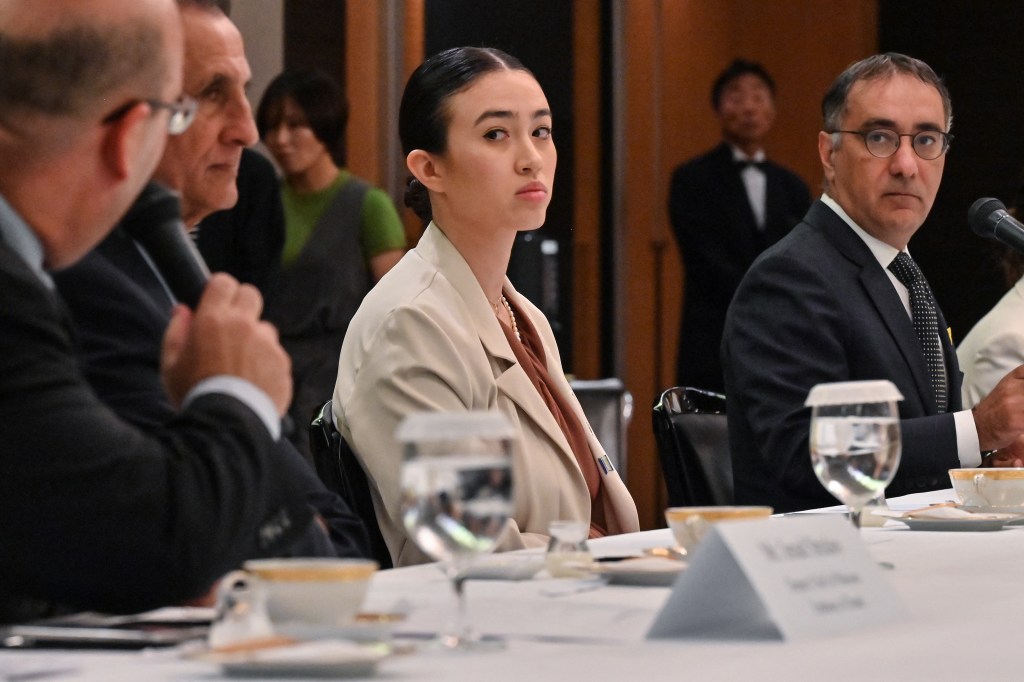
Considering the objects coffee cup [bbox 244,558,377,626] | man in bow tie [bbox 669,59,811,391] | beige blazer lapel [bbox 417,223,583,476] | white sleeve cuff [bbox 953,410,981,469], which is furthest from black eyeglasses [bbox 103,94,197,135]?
man in bow tie [bbox 669,59,811,391]

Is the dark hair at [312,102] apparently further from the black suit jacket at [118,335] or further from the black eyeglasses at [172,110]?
the black eyeglasses at [172,110]

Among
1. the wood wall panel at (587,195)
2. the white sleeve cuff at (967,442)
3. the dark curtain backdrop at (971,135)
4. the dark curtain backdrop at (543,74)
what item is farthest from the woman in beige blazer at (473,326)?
the dark curtain backdrop at (971,135)

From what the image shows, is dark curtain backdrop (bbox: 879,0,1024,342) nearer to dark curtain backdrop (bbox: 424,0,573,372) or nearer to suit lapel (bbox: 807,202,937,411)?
dark curtain backdrop (bbox: 424,0,573,372)

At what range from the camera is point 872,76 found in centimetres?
332

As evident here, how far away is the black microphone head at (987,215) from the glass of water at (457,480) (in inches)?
82.1

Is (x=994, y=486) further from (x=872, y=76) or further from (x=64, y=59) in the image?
(x=64, y=59)

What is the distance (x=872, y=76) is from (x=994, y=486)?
4.29 feet

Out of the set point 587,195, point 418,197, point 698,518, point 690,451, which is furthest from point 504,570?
point 587,195

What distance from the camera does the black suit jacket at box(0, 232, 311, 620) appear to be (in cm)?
125

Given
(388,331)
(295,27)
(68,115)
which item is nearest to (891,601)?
(68,115)

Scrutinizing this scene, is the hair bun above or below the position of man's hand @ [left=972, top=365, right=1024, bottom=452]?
above

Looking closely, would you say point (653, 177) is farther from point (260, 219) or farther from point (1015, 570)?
point (1015, 570)

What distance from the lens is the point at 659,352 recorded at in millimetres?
7527

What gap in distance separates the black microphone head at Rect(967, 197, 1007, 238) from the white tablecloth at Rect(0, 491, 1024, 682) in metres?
1.49
